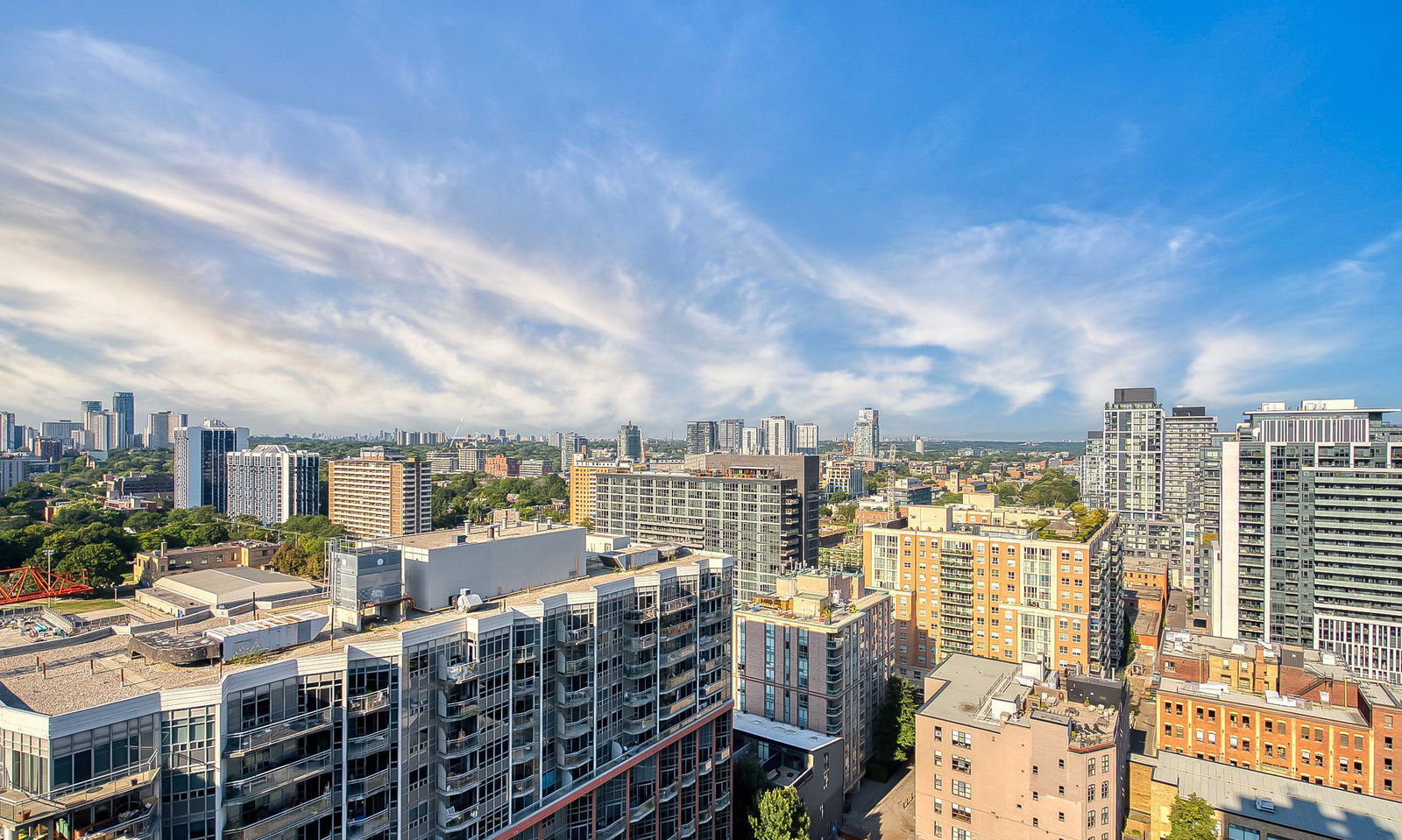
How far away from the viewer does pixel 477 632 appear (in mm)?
25031

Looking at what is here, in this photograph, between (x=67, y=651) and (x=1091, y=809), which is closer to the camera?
(x=67, y=651)

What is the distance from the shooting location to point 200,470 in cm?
15550

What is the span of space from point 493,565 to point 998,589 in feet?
170

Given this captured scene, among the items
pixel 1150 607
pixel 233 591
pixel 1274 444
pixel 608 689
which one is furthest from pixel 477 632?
pixel 1150 607

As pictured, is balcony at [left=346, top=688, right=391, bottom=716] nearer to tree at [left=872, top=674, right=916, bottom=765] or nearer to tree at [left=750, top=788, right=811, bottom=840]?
tree at [left=750, top=788, right=811, bottom=840]

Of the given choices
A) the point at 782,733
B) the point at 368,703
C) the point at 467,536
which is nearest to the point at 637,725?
the point at 467,536

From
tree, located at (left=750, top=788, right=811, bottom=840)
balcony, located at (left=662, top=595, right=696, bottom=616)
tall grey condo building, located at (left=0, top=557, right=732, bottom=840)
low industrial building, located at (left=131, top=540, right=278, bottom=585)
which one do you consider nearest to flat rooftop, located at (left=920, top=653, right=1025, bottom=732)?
tree, located at (left=750, top=788, right=811, bottom=840)

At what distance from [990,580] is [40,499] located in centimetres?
16957

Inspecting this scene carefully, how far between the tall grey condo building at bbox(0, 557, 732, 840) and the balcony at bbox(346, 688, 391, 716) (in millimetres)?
60

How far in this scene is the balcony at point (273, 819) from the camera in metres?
19.3

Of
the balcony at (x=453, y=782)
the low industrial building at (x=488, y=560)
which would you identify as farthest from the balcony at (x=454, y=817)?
the low industrial building at (x=488, y=560)

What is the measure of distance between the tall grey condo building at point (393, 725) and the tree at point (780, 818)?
3.70 meters

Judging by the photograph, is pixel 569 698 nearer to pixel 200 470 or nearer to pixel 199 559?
pixel 199 559

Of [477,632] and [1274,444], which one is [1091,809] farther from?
[1274,444]
